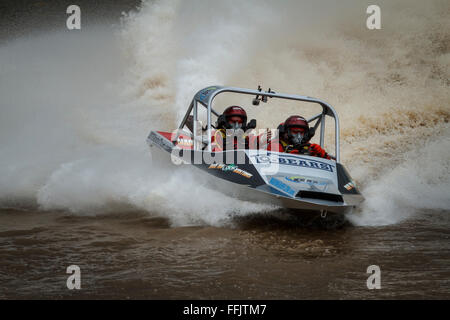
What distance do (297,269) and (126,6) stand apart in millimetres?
26626

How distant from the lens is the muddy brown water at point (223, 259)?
10.0 ft

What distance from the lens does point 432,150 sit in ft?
26.4

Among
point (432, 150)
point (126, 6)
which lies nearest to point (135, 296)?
point (432, 150)

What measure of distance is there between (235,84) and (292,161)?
7.42 m

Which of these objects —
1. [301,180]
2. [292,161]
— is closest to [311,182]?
[301,180]

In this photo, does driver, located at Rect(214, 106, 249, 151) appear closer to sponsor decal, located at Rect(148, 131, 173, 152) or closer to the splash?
sponsor decal, located at Rect(148, 131, 173, 152)

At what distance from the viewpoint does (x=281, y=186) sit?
4465 millimetres

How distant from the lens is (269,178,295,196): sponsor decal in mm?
4391

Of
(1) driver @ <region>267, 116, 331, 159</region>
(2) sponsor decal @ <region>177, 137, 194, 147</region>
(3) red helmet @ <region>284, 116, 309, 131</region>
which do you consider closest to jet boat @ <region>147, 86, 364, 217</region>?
(1) driver @ <region>267, 116, 331, 159</region>

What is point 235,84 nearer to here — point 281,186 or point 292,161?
point 292,161

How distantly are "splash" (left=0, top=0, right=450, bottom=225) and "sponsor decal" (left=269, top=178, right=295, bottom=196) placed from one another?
1.27 m

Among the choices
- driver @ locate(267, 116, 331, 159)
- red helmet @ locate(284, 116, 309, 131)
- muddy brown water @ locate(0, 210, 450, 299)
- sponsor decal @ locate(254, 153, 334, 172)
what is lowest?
muddy brown water @ locate(0, 210, 450, 299)
